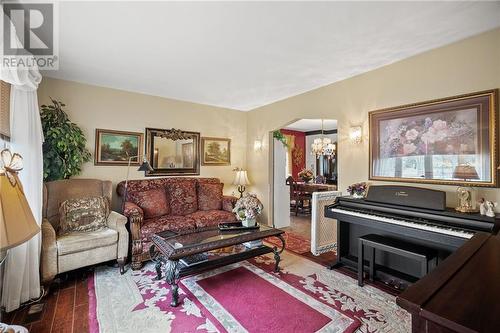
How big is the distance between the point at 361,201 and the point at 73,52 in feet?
12.0

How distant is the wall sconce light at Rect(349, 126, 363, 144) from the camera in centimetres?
316

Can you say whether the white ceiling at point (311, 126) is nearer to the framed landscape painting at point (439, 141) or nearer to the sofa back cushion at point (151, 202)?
the framed landscape painting at point (439, 141)

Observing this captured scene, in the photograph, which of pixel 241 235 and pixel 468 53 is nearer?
pixel 468 53

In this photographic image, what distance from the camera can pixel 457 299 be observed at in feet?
2.60

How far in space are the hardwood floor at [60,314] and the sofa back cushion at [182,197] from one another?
1546 millimetres

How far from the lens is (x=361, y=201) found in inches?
107

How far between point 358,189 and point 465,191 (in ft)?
3.34

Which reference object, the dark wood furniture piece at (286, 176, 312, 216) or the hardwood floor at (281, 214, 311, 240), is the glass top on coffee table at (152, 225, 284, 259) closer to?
the hardwood floor at (281, 214, 311, 240)

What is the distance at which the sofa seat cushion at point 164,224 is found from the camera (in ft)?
9.72

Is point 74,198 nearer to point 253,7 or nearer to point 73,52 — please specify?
point 73,52

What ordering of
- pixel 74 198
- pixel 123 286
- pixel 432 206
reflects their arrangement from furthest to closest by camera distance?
pixel 74 198, pixel 123 286, pixel 432 206

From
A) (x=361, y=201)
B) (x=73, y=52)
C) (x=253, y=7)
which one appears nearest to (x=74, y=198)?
(x=73, y=52)

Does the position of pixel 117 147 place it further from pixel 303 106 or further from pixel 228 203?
pixel 303 106

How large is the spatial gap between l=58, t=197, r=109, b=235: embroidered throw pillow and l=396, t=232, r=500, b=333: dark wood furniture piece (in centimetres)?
326
